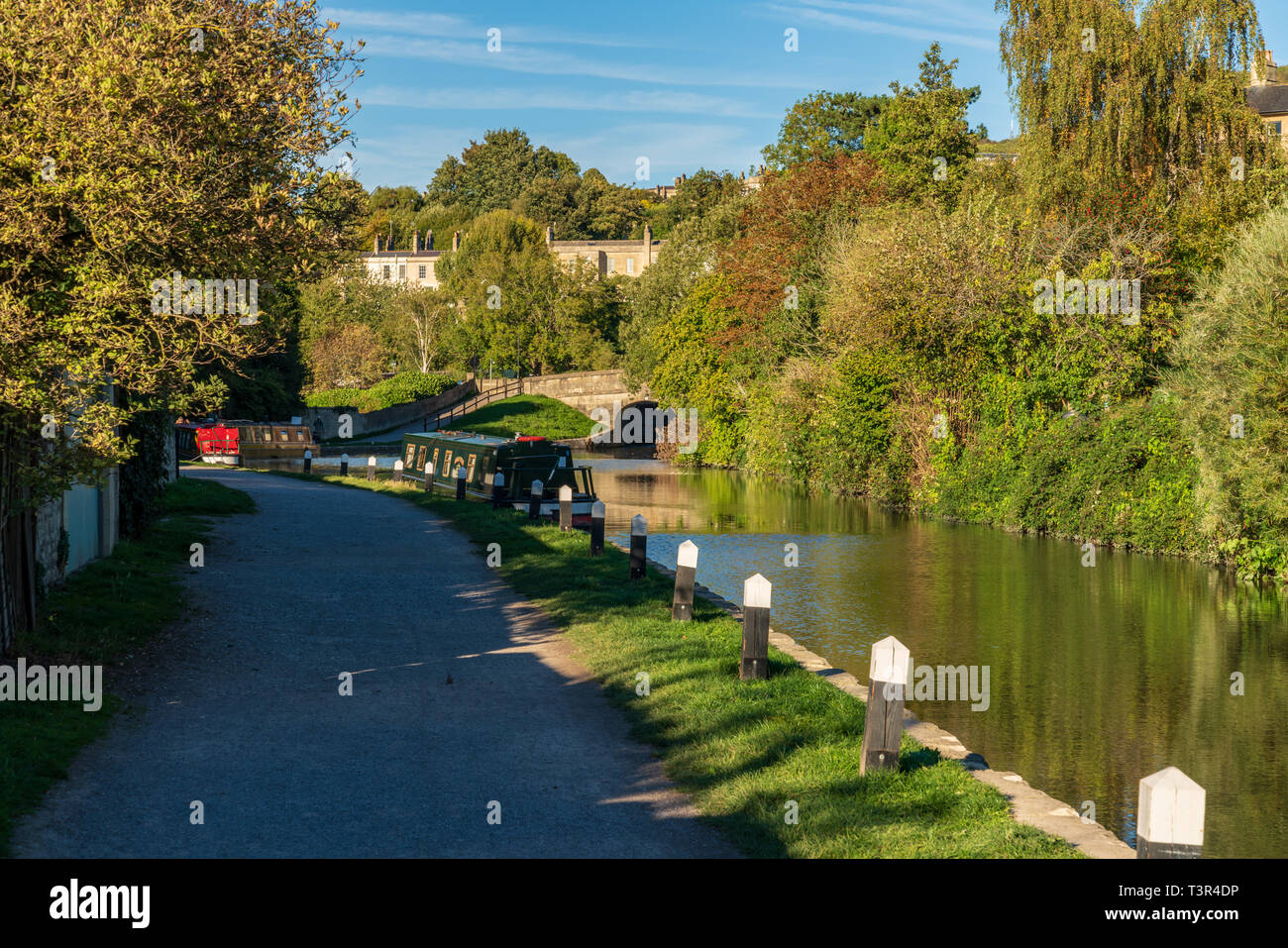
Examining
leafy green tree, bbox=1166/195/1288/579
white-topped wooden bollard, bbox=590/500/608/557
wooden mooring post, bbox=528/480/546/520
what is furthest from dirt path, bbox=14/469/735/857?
leafy green tree, bbox=1166/195/1288/579

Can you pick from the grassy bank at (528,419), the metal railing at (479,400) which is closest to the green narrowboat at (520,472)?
the grassy bank at (528,419)

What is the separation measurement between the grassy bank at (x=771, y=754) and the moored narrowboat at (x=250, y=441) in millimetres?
32521

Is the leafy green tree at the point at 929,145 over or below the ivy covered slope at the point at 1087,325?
over

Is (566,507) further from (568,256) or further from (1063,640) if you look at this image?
(568,256)

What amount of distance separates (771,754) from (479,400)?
64.6 metres

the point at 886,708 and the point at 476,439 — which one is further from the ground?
the point at 476,439

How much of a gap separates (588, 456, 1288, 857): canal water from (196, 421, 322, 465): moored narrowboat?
Answer: 68.3 ft

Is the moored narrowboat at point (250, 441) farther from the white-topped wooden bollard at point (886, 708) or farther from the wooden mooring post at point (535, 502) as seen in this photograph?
the white-topped wooden bollard at point (886, 708)

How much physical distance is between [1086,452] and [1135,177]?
8.83 meters

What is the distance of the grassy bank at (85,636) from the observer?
7.21 m

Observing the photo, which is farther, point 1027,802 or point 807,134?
point 807,134

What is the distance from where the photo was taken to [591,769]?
794 cm

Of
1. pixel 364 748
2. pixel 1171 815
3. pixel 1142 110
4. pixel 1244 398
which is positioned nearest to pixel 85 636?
pixel 364 748

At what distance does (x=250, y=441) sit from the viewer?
1829 inches
